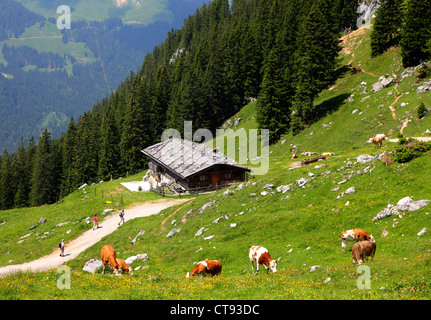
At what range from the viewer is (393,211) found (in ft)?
65.2

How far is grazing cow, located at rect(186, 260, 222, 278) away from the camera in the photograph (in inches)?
688

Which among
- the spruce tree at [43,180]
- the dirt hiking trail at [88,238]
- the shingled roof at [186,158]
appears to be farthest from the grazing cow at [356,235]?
the spruce tree at [43,180]

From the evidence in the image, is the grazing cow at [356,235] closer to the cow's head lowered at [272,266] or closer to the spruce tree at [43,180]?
the cow's head lowered at [272,266]

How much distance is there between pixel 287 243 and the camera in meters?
21.8

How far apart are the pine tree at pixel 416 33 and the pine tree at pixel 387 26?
8264 millimetres

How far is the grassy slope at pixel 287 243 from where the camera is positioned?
40.1ft

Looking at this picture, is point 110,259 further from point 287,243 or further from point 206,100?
point 206,100

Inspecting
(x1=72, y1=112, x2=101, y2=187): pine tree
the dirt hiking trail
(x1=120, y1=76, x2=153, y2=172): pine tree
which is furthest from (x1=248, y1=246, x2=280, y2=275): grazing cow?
(x1=72, y1=112, x2=101, y2=187): pine tree

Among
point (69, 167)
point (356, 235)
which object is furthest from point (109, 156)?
point (356, 235)

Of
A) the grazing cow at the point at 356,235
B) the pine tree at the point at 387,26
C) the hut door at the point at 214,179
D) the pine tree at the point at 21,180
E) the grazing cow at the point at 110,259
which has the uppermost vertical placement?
the pine tree at the point at 387,26

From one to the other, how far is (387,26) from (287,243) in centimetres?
5951

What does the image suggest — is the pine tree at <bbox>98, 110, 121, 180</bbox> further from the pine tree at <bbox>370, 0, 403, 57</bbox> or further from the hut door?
the pine tree at <bbox>370, 0, 403, 57</bbox>
